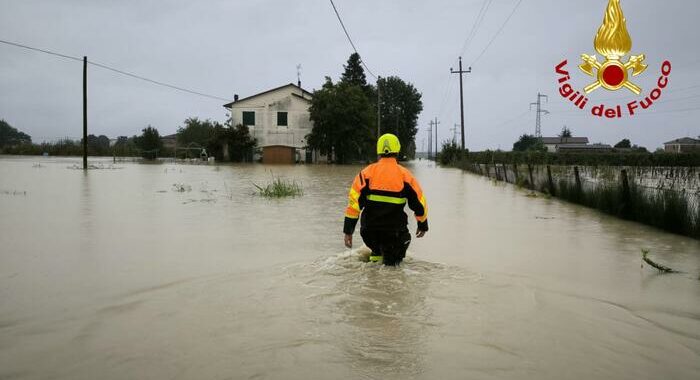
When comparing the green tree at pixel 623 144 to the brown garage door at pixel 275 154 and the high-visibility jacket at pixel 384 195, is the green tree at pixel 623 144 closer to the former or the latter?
the brown garage door at pixel 275 154

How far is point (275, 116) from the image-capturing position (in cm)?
5572

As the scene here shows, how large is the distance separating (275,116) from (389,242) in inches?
1991

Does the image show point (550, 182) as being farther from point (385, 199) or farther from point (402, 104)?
point (402, 104)

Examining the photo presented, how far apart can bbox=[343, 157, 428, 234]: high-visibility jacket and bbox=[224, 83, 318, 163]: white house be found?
49225mm

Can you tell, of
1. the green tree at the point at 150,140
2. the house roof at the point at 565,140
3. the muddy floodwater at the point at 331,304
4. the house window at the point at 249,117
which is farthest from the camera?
the house roof at the point at 565,140

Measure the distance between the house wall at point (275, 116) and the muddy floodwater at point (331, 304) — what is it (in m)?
45.6

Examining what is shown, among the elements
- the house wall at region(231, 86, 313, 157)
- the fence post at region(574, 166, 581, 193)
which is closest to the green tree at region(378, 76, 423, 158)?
the house wall at region(231, 86, 313, 157)

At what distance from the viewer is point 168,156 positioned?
6938 cm

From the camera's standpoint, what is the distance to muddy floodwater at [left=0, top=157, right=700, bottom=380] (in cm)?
379

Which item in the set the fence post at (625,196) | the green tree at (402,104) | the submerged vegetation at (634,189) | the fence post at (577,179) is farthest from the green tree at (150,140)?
the fence post at (625,196)

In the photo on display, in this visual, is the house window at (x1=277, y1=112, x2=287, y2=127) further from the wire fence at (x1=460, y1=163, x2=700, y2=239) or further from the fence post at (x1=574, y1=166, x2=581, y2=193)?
the fence post at (x1=574, y1=166, x2=581, y2=193)

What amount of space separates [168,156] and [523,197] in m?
58.8

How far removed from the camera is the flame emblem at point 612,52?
992cm

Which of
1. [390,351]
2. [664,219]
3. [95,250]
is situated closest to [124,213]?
[95,250]
